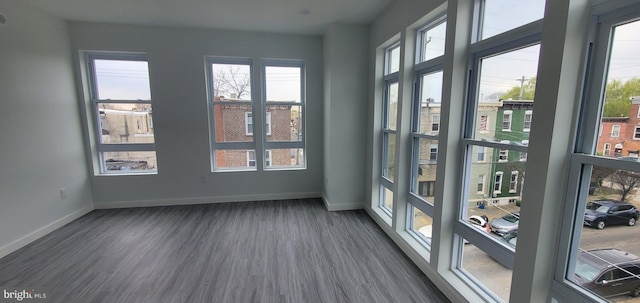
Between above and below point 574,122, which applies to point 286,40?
above

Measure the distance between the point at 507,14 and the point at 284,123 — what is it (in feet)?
10.8

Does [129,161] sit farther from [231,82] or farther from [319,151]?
[319,151]

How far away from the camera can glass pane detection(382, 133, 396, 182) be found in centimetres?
330

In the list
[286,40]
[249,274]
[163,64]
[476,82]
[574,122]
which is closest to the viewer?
[574,122]

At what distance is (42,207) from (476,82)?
198 inches

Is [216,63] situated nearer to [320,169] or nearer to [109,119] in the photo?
[109,119]

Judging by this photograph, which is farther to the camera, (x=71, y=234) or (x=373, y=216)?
(x=373, y=216)

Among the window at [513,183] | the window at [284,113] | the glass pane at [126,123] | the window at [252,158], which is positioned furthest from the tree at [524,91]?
the glass pane at [126,123]

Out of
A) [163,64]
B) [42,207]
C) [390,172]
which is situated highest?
[163,64]

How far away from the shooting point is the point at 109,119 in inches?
152

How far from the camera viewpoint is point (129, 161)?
13.0 feet

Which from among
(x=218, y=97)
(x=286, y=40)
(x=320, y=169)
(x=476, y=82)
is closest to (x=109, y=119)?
(x=218, y=97)

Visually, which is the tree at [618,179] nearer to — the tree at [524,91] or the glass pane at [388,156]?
the tree at [524,91]

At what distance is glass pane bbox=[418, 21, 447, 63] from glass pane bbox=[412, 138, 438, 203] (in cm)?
86
